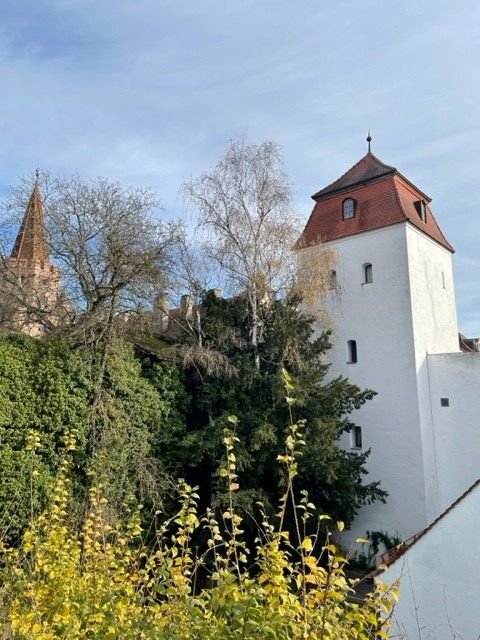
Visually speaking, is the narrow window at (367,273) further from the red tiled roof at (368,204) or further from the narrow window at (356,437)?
the narrow window at (356,437)

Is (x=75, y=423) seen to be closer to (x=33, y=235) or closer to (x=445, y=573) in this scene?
(x=33, y=235)

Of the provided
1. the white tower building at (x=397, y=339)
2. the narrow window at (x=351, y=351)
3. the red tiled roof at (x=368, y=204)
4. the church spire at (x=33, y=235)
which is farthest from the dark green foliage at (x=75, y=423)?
the red tiled roof at (x=368, y=204)

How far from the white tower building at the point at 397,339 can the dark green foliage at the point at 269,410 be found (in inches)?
84.2

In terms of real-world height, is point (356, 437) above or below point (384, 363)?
below

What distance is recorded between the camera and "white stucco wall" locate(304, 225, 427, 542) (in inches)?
648

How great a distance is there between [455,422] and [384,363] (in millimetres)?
2965

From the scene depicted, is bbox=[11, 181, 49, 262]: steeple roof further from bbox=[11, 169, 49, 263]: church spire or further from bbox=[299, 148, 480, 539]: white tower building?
bbox=[299, 148, 480, 539]: white tower building

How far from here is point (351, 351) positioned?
1864 cm

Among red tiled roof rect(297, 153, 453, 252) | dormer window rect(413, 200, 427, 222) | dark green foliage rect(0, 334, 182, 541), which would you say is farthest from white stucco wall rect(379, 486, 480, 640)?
dormer window rect(413, 200, 427, 222)

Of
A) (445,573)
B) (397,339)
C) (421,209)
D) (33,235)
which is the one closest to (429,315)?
(397,339)

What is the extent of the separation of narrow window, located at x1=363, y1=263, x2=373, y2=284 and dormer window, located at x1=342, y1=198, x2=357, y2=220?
219cm

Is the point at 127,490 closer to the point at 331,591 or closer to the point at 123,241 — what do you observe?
the point at 123,241

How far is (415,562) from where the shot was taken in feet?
27.0

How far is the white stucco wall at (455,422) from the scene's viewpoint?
1586 centimetres
